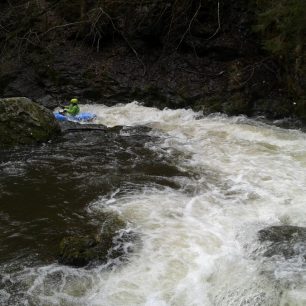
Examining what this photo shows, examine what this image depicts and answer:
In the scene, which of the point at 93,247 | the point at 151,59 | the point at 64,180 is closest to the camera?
the point at 93,247

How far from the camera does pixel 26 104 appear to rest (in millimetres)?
8812

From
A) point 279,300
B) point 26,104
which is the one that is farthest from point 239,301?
point 26,104

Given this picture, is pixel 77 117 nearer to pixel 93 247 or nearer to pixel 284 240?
pixel 93 247

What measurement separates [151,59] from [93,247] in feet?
25.1

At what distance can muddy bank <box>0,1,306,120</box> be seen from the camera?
10125 mm

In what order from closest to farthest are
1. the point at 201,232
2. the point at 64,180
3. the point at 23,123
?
the point at 201,232, the point at 64,180, the point at 23,123

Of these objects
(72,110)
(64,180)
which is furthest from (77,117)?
(64,180)

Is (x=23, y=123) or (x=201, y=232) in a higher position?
(x=201, y=232)

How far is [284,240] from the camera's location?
192 inches

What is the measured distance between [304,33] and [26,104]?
223 inches

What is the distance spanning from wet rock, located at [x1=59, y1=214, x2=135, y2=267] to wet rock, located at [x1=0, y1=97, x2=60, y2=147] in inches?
154

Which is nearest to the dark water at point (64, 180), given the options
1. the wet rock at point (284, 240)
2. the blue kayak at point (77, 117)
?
the blue kayak at point (77, 117)

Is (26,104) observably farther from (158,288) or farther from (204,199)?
(158,288)

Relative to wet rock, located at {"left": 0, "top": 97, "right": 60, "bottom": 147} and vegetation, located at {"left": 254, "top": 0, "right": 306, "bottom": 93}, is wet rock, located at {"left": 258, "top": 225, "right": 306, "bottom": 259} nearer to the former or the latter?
vegetation, located at {"left": 254, "top": 0, "right": 306, "bottom": 93}
